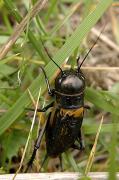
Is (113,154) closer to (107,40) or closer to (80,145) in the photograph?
(80,145)

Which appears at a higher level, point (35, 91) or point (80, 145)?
point (35, 91)

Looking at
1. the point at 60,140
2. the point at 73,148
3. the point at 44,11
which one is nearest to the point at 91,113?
the point at 73,148

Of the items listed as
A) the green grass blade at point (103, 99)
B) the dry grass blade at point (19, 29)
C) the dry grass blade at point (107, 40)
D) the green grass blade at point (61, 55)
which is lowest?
the dry grass blade at point (107, 40)

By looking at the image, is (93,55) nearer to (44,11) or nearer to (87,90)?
(44,11)

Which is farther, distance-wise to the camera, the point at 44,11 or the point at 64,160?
the point at 44,11

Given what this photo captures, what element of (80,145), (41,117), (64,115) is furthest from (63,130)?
(80,145)

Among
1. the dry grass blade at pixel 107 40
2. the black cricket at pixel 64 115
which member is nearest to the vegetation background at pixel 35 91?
the black cricket at pixel 64 115

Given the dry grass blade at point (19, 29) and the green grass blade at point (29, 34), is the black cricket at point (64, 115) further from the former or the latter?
the dry grass blade at point (19, 29)
